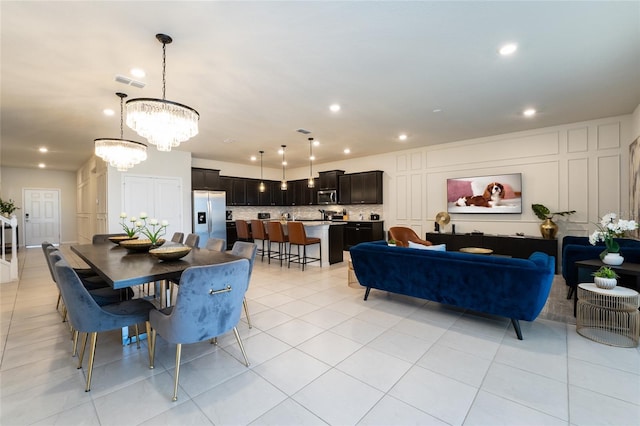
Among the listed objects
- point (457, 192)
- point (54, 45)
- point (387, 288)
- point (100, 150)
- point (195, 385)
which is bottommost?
point (195, 385)

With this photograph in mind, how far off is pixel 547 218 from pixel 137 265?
6.63m

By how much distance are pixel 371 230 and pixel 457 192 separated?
2360 mm

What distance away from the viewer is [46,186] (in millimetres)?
10109

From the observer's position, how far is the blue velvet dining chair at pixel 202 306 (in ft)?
6.10

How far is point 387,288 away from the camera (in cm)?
354

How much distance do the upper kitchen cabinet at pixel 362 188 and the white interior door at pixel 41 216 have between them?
1038cm

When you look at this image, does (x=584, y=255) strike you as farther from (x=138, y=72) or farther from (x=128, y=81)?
(x=128, y=81)

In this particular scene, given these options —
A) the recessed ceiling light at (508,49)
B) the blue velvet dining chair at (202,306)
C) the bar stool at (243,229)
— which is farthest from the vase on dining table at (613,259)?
the bar stool at (243,229)

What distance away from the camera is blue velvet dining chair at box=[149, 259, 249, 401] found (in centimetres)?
186

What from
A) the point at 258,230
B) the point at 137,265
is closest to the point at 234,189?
the point at 258,230

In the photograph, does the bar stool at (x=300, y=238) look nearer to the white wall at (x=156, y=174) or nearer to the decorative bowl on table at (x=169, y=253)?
the decorative bowl on table at (x=169, y=253)

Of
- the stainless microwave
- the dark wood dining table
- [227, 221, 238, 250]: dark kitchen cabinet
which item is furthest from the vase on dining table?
[227, 221, 238, 250]: dark kitchen cabinet

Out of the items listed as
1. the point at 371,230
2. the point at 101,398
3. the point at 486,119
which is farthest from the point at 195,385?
the point at 371,230

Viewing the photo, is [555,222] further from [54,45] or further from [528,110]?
[54,45]
